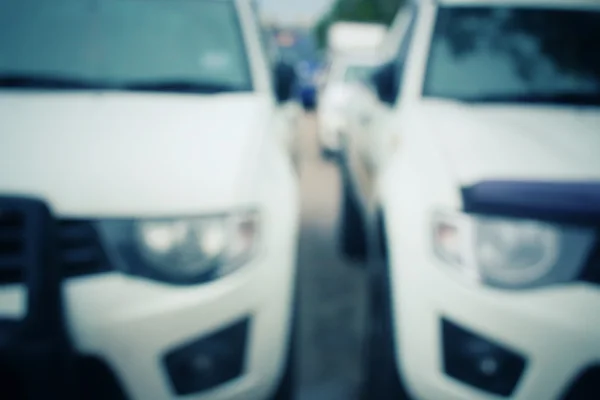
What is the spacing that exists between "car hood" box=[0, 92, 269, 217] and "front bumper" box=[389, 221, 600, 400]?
2.17ft

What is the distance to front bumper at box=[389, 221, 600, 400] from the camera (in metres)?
1.97

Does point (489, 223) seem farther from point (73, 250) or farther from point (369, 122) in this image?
point (369, 122)

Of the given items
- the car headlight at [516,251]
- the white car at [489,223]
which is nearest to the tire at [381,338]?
the white car at [489,223]

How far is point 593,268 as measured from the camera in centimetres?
201

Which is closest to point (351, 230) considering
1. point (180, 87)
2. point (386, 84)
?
point (386, 84)

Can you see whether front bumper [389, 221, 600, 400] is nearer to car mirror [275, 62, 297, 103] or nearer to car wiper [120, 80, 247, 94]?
car wiper [120, 80, 247, 94]

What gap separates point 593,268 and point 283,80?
1.93 m

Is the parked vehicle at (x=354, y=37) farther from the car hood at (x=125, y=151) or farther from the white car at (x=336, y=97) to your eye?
the car hood at (x=125, y=151)

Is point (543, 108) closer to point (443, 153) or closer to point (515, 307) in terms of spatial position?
point (443, 153)

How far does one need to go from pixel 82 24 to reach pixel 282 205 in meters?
1.43

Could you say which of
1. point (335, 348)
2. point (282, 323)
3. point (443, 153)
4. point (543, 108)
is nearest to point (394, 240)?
point (443, 153)

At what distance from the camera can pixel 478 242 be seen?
83.7 inches

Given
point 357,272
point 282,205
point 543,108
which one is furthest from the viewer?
point 357,272

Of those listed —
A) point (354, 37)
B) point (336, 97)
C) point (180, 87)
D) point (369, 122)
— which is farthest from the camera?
point (354, 37)
